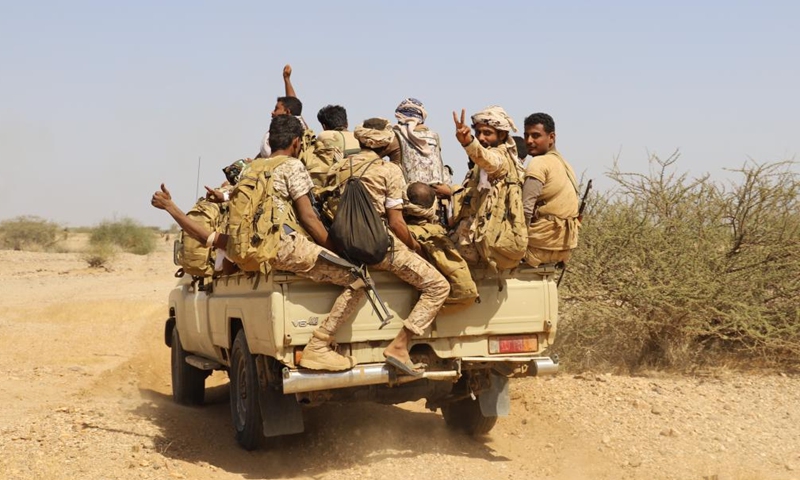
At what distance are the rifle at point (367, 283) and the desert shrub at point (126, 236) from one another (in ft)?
117

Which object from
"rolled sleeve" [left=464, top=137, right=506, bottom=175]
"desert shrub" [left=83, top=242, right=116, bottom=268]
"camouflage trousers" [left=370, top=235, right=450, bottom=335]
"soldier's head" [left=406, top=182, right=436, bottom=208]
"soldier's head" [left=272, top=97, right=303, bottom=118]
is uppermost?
"soldier's head" [left=272, top=97, right=303, bottom=118]

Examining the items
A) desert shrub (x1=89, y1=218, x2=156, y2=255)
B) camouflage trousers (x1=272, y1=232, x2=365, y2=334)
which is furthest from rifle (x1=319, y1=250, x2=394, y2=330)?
desert shrub (x1=89, y1=218, x2=156, y2=255)

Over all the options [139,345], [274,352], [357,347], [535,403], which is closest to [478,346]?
[357,347]

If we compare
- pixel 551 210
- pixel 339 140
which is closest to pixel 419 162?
pixel 339 140

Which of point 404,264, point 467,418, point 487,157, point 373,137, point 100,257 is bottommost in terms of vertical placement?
point 467,418

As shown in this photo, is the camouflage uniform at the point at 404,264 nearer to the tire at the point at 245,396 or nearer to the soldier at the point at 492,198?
the soldier at the point at 492,198

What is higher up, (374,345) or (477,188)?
(477,188)

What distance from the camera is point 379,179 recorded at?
20.8ft

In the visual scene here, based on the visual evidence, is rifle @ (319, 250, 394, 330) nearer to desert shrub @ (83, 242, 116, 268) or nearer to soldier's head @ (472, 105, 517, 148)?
soldier's head @ (472, 105, 517, 148)

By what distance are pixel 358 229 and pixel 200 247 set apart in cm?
231

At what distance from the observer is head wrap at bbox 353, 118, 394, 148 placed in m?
6.54

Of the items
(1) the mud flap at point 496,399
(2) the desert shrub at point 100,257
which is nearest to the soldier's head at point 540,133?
(1) the mud flap at point 496,399

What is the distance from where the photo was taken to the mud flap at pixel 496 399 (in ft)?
23.4

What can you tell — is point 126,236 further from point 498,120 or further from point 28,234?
point 498,120
